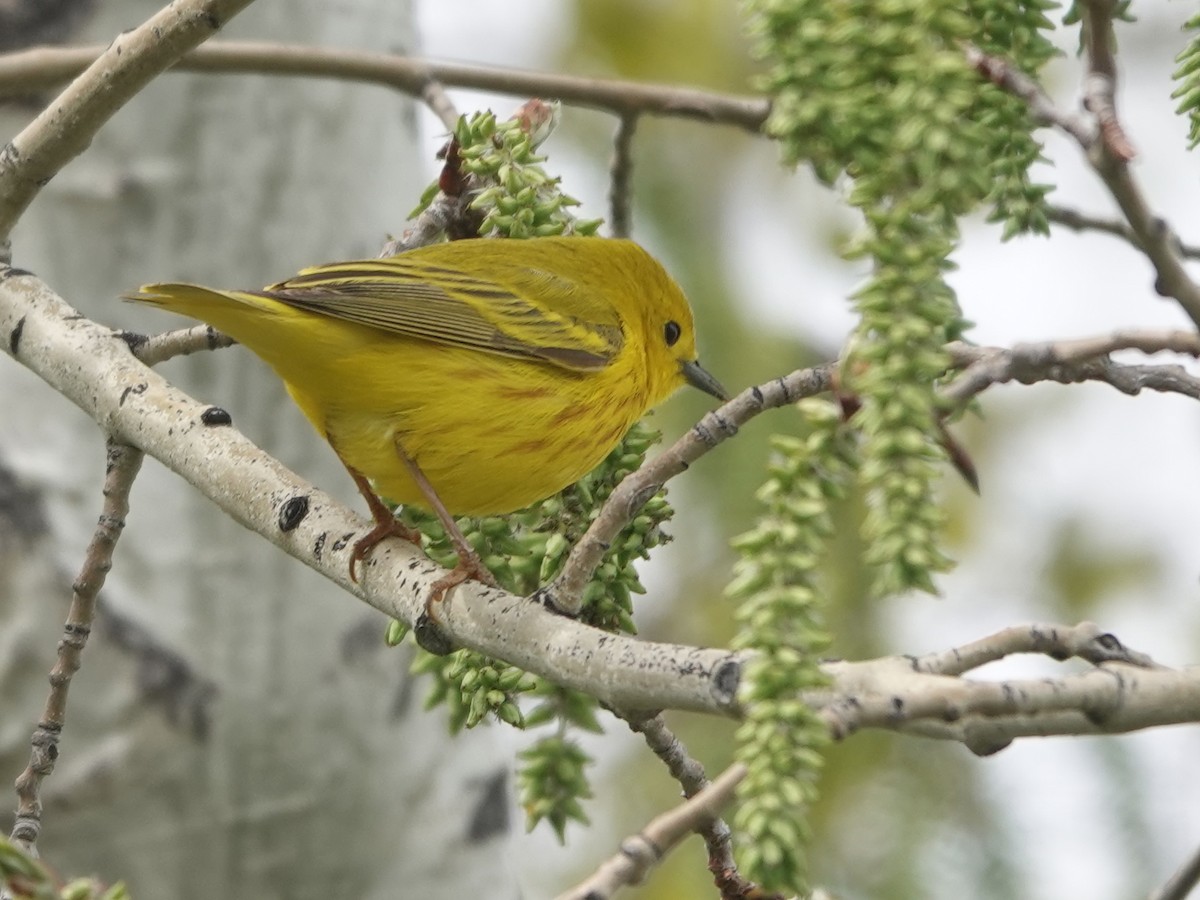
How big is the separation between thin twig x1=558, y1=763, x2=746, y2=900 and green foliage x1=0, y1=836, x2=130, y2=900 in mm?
394

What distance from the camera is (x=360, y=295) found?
2.69m

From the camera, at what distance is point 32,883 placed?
4.06 ft

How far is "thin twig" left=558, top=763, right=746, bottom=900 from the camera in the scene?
117 centimetres

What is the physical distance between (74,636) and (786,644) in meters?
1.35

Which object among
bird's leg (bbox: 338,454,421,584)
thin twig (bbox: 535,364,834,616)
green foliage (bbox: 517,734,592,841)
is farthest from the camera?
bird's leg (bbox: 338,454,421,584)

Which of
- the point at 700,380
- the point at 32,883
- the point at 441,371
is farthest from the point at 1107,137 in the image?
the point at 700,380

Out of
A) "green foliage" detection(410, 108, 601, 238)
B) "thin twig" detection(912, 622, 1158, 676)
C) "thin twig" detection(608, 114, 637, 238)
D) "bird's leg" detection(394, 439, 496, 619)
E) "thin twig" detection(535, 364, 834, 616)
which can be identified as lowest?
"thin twig" detection(912, 622, 1158, 676)

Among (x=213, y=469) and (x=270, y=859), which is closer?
(x=213, y=469)

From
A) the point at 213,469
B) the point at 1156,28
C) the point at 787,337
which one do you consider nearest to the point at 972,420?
the point at 787,337

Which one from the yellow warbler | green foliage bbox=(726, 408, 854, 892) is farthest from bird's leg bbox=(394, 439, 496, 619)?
green foliage bbox=(726, 408, 854, 892)

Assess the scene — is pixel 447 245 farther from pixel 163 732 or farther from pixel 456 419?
pixel 163 732

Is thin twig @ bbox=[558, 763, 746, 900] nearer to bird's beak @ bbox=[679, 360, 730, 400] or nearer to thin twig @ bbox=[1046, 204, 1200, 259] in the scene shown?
thin twig @ bbox=[1046, 204, 1200, 259]

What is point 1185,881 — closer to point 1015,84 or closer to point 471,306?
point 1015,84

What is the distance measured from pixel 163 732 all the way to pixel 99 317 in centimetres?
95
